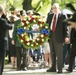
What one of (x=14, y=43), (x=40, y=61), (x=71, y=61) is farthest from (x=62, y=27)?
(x=40, y=61)

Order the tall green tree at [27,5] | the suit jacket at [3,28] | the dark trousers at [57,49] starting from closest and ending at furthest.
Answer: the suit jacket at [3,28] → the dark trousers at [57,49] → the tall green tree at [27,5]

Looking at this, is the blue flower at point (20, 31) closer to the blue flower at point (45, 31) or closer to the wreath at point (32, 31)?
the wreath at point (32, 31)

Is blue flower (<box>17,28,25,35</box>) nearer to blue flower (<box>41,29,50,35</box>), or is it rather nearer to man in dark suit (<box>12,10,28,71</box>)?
man in dark suit (<box>12,10,28,71</box>)

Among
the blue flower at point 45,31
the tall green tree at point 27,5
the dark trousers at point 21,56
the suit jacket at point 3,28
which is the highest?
the tall green tree at point 27,5

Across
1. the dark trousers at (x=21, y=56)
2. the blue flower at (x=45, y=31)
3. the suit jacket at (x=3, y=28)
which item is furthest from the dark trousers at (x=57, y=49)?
the suit jacket at (x=3, y=28)

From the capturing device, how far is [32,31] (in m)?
12.6

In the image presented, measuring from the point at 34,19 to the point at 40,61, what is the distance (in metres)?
2.12

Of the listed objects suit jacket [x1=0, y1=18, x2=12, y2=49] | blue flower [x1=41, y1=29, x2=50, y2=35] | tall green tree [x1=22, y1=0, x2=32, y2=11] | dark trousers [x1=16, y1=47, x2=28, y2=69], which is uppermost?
tall green tree [x1=22, y1=0, x2=32, y2=11]

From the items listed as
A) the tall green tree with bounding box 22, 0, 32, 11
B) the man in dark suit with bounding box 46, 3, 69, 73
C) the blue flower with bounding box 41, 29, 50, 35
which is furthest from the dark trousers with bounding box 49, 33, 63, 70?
the tall green tree with bounding box 22, 0, 32, 11

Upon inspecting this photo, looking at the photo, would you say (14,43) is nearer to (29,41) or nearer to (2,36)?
(29,41)

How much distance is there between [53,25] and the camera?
1148 cm

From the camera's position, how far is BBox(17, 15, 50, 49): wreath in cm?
→ 1245

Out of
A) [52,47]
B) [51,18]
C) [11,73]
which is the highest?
[51,18]

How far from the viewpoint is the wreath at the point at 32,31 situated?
40.9ft
